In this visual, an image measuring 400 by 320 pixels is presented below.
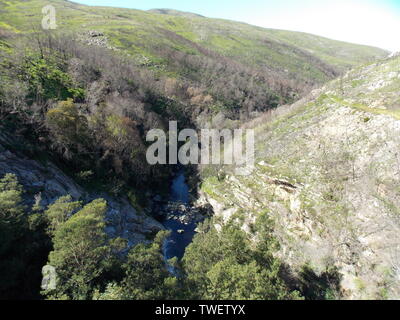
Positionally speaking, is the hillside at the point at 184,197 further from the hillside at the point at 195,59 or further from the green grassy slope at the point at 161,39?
the green grassy slope at the point at 161,39

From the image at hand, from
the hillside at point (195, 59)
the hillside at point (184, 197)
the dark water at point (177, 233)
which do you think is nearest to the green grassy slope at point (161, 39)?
the hillside at point (195, 59)

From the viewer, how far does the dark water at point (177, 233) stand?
115 feet

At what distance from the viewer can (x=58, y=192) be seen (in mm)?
26562

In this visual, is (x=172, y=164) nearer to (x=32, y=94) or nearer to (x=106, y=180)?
(x=106, y=180)

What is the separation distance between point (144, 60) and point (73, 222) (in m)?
112

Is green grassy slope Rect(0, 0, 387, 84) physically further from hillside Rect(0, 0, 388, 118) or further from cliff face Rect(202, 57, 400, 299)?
cliff face Rect(202, 57, 400, 299)

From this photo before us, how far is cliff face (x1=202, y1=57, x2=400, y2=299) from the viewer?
21.5 metres

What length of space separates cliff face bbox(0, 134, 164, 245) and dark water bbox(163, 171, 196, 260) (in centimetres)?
390

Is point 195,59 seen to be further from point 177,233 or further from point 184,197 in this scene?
point 177,233

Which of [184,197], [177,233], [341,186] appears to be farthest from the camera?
[184,197]

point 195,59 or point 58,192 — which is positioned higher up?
point 195,59

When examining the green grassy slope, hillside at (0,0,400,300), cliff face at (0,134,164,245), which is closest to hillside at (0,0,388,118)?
the green grassy slope

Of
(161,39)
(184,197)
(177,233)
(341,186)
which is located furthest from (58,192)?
(161,39)

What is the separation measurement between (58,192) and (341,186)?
36286 mm
